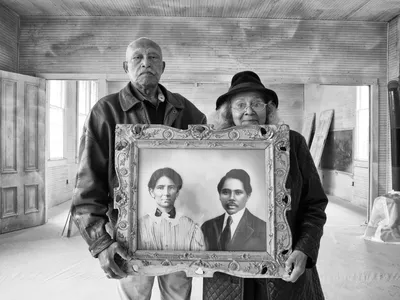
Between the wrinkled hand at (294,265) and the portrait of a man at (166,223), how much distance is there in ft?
0.94

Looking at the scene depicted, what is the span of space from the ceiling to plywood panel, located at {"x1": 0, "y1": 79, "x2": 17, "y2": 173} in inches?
50.0

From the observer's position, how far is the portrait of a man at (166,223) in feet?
3.67

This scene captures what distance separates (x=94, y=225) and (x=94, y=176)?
192mm

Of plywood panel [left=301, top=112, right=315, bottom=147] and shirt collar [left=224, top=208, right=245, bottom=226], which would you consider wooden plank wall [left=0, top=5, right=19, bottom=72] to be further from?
plywood panel [left=301, top=112, right=315, bottom=147]

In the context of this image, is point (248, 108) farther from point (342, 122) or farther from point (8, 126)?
point (342, 122)

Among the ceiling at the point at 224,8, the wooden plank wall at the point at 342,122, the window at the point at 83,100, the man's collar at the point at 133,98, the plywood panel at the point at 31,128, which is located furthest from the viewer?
the window at the point at 83,100

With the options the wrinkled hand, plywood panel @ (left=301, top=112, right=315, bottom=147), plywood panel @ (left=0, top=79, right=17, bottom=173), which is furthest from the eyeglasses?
plywood panel @ (left=301, top=112, right=315, bottom=147)

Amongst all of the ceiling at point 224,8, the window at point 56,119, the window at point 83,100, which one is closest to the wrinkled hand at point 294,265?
the ceiling at point 224,8

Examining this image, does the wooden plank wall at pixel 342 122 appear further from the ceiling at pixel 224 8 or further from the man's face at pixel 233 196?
the man's face at pixel 233 196

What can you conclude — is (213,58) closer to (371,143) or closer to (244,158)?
(371,143)

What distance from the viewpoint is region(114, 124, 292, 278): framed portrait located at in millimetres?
1099

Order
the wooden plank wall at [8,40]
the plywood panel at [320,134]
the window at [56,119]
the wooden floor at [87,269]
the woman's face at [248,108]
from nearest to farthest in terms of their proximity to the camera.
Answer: the woman's face at [248,108], the wooden floor at [87,269], the wooden plank wall at [8,40], the window at [56,119], the plywood panel at [320,134]

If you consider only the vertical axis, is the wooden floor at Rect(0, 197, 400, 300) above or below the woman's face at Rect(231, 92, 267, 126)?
below

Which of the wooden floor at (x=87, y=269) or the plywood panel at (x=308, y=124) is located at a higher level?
the plywood panel at (x=308, y=124)
